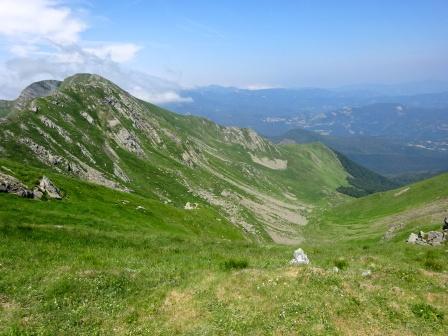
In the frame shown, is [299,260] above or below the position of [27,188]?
below

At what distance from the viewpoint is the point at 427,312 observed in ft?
78.5

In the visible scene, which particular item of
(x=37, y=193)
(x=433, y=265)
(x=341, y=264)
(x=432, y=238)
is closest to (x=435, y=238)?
(x=432, y=238)

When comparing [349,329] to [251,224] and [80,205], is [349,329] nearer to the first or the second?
[80,205]

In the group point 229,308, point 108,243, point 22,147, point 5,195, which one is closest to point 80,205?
point 5,195

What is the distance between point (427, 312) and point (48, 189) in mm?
53120

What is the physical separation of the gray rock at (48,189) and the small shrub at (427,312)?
168ft

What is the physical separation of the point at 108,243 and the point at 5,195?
67.6ft

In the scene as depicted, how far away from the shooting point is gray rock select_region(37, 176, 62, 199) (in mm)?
60797

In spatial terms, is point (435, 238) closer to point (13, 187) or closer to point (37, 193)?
point (37, 193)

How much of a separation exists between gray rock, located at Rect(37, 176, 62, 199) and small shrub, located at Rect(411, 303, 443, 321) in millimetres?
51079

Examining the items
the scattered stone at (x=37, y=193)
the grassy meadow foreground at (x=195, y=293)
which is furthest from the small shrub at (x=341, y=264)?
the scattered stone at (x=37, y=193)

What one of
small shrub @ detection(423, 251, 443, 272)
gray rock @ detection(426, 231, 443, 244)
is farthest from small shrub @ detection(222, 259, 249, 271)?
gray rock @ detection(426, 231, 443, 244)

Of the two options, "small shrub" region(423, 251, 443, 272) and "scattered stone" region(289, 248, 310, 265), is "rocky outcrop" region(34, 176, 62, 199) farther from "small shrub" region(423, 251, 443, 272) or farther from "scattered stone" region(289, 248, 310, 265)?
"small shrub" region(423, 251, 443, 272)

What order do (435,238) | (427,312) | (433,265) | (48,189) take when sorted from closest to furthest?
(427,312) → (433,265) → (435,238) → (48,189)
